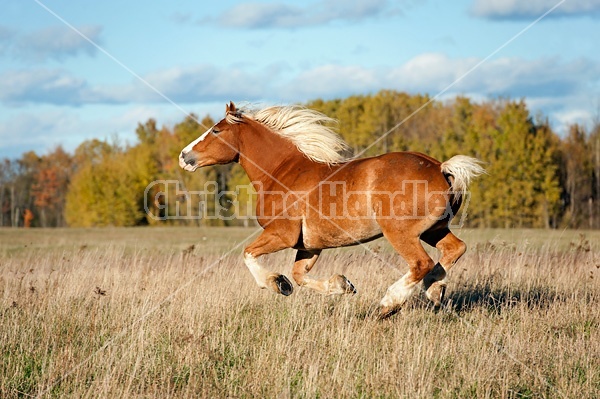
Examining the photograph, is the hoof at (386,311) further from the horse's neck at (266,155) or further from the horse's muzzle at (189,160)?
the horse's muzzle at (189,160)

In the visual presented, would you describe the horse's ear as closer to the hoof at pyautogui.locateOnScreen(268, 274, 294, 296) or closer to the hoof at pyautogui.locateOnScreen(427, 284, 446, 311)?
the hoof at pyautogui.locateOnScreen(268, 274, 294, 296)

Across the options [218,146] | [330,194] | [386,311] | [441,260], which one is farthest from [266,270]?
[441,260]

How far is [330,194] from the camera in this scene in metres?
8.38

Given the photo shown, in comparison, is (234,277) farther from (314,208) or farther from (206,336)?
(206,336)

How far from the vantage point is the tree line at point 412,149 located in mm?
48500

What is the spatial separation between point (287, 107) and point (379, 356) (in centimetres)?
436

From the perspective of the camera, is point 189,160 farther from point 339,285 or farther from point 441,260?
Answer: point 441,260

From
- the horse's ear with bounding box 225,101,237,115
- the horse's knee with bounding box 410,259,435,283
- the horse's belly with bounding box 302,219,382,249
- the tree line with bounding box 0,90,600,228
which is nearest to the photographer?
the horse's knee with bounding box 410,259,435,283

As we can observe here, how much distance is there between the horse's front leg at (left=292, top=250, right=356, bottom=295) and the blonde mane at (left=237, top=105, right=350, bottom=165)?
131 cm

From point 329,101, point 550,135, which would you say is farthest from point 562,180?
point 329,101

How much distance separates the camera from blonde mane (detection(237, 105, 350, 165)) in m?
9.11

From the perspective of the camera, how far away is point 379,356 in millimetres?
6641

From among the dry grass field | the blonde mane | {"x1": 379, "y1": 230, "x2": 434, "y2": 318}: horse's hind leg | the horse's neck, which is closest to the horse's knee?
{"x1": 379, "y1": 230, "x2": 434, "y2": 318}: horse's hind leg

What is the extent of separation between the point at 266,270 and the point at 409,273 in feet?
6.02
